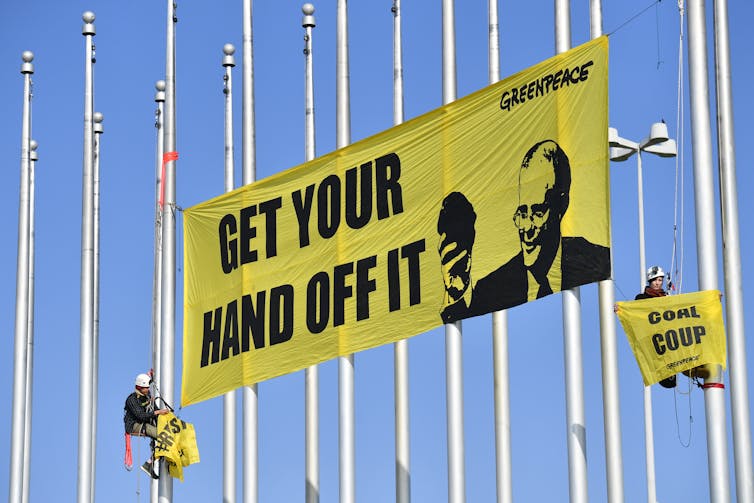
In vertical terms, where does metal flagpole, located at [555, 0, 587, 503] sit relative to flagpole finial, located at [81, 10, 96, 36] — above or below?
below

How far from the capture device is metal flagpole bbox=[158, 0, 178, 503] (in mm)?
29828

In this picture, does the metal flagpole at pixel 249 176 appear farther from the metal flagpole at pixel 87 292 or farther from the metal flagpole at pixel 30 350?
the metal flagpole at pixel 30 350

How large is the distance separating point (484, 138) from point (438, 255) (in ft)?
5.56

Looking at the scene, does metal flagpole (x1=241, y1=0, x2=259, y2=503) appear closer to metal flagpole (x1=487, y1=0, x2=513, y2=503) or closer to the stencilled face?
metal flagpole (x1=487, y1=0, x2=513, y2=503)

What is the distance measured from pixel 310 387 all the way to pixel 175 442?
12.8 feet

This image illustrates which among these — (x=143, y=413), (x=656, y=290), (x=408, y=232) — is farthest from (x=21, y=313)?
(x=656, y=290)

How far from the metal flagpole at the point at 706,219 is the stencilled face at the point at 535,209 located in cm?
196

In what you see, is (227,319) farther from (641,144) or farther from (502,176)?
(641,144)

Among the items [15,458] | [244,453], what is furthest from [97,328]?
[244,453]

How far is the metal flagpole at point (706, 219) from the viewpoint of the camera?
22828 millimetres

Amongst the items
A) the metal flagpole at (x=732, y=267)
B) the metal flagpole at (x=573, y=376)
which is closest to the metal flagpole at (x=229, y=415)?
the metal flagpole at (x=573, y=376)

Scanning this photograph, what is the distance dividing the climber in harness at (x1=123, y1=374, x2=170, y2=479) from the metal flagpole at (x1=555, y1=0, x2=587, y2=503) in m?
6.80

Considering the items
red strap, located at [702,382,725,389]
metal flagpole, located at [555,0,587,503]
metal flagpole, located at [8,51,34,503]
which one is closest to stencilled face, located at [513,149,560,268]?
metal flagpole, located at [555,0,587,503]

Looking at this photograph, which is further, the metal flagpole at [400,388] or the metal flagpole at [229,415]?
the metal flagpole at [229,415]
